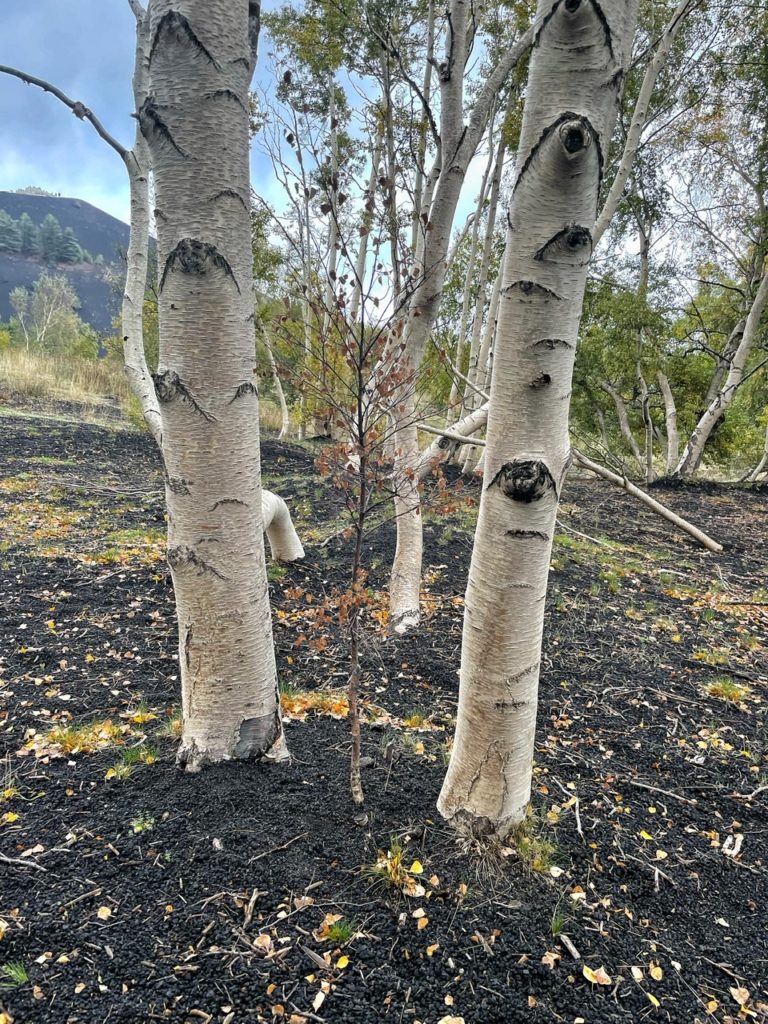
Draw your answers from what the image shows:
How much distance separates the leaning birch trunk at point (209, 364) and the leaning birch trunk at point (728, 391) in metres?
10.1

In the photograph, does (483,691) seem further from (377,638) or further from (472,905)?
(377,638)

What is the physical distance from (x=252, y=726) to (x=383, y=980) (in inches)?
33.2

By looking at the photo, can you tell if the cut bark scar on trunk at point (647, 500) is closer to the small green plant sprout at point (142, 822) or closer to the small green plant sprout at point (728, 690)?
the small green plant sprout at point (728, 690)

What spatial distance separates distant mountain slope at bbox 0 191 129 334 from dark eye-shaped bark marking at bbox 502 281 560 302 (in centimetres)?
8108

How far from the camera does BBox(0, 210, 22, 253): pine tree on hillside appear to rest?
7962 cm

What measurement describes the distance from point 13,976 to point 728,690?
327 cm

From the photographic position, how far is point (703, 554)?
6082mm

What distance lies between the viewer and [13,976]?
1.25m

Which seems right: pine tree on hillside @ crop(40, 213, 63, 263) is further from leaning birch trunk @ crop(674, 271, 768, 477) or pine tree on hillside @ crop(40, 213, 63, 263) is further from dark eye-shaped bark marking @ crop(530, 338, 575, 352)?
dark eye-shaped bark marking @ crop(530, 338, 575, 352)

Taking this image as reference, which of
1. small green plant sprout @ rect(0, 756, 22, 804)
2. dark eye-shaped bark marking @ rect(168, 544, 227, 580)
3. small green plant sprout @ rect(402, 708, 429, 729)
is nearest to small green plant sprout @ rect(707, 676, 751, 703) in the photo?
small green plant sprout @ rect(402, 708, 429, 729)

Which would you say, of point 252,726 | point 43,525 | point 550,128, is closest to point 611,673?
point 252,726

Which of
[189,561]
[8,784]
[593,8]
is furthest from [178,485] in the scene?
[593,8]

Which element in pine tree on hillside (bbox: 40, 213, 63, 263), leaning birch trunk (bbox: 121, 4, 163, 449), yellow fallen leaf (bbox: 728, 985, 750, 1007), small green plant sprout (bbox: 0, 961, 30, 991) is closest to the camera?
small green plant sprout (bbox: 0, 961, 30, 991)

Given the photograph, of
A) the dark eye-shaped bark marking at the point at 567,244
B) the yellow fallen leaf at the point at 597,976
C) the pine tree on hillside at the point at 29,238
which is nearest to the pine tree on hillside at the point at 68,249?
the pine tree on hillside at the point at 29,238
